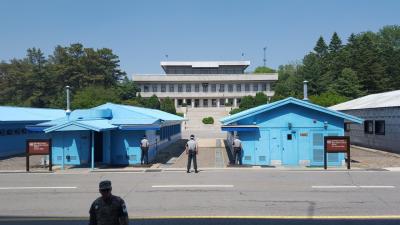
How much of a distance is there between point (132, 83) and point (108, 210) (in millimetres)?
97887

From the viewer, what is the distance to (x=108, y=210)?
623 cm

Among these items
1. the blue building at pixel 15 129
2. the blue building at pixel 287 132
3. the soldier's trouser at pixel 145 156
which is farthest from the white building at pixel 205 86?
the blue building at pixel 287 132

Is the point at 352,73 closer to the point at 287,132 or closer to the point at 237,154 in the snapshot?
the point at 287,132

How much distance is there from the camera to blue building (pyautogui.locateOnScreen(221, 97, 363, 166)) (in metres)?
24.8

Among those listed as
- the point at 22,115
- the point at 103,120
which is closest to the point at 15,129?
the point at 22,115

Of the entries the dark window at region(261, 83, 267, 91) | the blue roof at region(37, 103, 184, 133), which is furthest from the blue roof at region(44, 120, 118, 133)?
the dark window at region(261, 83, 267, 91)

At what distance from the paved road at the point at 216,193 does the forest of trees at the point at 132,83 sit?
2168 inches

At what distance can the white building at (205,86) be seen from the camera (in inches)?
3962

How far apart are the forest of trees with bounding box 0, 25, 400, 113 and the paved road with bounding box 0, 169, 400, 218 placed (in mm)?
55066

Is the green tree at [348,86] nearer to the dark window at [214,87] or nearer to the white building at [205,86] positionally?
the white building at [205,86]

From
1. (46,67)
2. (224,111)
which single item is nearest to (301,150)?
(224,111)

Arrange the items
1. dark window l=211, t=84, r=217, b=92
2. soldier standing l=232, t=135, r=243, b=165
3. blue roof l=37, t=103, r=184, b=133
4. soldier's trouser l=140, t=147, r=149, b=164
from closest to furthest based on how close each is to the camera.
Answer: blue roof l=37, t=103, r=184, b=133
soldier standing l=232, t=135, r=243, b=165
soldier's trouser l=140, t=147, r=149, b=164
dark window l=211, t=84, r=217, b=92

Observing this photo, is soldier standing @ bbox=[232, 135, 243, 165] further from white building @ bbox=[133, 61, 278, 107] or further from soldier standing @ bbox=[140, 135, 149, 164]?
white building @ bbox=[133, 61, 278, 107]

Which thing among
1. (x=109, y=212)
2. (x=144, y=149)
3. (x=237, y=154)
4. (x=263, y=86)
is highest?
(x=263, y=86)
